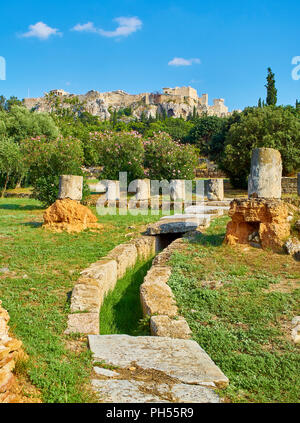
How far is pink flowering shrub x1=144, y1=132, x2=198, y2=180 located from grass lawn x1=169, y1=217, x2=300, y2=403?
1021 cm

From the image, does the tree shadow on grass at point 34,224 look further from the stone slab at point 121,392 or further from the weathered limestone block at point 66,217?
the stone slab at point 121,392

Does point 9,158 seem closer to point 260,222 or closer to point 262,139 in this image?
point 262,139

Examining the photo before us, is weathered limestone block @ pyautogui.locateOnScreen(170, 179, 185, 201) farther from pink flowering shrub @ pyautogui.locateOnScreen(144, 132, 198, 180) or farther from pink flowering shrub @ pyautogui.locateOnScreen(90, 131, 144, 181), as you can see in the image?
pink flowering shrub @ pyautogui.locateOnScreen(90, 131, 144, 181)

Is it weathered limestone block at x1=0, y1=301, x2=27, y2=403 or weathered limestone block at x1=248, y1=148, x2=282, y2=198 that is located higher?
weathered limestone block at x1=248, y1=148, x2=282, y2=198

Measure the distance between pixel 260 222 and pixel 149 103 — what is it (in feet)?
348

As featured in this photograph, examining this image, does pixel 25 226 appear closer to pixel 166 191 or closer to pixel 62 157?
pixel 62 157

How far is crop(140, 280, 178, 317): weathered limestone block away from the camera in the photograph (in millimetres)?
4125

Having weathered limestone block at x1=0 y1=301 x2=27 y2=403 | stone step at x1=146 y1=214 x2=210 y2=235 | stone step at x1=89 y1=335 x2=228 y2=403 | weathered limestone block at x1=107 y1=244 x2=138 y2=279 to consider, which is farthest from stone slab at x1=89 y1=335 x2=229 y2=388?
stone step at x1=146 y1=214 x2=210 y2=235

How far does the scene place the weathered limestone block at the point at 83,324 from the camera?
3.58 m

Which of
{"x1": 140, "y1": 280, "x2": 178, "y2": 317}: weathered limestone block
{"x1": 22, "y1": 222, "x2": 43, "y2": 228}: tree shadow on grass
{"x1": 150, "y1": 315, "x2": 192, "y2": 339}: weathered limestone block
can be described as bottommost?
{"x1": 150, "y1": 315, "x2": 192, "y2": 339}: weathered limestone block

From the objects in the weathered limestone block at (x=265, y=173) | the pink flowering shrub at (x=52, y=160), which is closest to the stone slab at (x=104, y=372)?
the weathered limestone block at (x=265, y=173)

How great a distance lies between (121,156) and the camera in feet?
56.0
